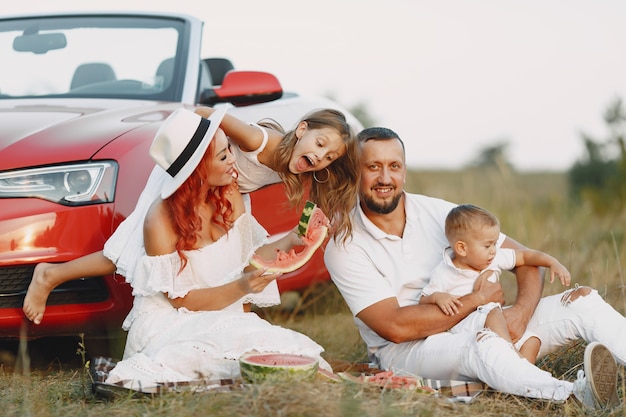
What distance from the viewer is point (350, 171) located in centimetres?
391

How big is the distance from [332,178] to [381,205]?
0.28 metres

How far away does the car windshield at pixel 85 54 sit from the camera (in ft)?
15.9

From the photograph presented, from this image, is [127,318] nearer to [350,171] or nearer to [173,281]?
[173,281]

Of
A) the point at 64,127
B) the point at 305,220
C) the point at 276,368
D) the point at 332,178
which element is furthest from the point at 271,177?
the point at 276,368

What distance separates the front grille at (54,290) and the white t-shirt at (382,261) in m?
1.05

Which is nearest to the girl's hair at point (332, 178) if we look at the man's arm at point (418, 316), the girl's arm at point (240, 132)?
the girl's arm at point (240, 132)

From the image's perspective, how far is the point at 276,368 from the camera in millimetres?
3062

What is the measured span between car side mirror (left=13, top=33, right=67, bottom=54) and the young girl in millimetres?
1714

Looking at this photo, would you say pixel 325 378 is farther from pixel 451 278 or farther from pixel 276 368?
pixel 451 278

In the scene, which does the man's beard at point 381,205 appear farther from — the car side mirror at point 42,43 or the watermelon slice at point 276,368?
the car side mirror at point 42,43

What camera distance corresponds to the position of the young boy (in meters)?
3.77

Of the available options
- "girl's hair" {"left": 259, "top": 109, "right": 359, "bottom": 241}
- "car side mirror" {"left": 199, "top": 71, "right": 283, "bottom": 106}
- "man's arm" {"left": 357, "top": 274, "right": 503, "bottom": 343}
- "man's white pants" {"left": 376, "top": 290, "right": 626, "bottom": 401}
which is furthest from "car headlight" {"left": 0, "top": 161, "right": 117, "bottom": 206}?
"man's white pants" {"left": 376, "top": 290, "right": 626, "bottom": 401}

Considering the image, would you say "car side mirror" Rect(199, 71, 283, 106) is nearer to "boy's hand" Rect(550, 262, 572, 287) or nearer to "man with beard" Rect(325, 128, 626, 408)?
"man with beard" Rect(325, 128, 626, 408)

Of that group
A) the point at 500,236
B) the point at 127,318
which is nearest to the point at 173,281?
the point at 127,318
